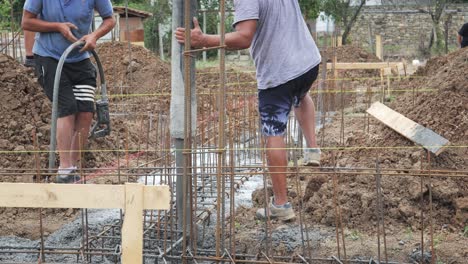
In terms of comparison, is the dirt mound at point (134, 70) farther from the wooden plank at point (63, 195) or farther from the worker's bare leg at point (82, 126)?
the wooden plank at point (63, 195)

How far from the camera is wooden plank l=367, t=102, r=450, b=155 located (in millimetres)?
4617

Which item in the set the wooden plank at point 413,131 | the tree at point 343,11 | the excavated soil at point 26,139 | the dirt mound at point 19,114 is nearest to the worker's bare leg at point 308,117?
the wooden plank at point 413,131

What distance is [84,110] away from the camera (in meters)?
4.98

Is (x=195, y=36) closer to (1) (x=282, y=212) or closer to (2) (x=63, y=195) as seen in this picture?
(1) (x=282, y=212)

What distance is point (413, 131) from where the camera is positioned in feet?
17.1

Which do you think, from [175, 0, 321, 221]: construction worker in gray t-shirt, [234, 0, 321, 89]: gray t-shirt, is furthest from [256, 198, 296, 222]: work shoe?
[234, 0, 321, 89]: gray t-shirt

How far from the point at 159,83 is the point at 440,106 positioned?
7383 mm

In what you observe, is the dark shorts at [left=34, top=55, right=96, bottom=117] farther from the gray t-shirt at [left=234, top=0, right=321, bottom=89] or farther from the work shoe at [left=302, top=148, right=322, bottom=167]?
the work shoe at [left=302, top=148, right=322, bottom=167]

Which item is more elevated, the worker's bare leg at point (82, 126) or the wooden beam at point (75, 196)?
the wooden beam at point (75, 196)


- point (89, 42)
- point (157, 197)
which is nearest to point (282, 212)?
point (157, 197)

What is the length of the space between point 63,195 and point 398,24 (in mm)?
29729

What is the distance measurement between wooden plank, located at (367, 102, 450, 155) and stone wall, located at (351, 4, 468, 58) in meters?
24.6

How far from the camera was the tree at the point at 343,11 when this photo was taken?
26.0m

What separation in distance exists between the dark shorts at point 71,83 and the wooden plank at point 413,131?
2351 mm
